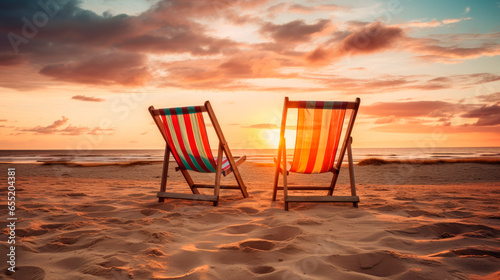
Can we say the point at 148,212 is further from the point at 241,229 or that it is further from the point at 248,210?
the point at 241,229

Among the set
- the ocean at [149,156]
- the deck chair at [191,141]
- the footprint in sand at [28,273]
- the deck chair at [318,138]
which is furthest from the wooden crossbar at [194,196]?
the ocean at [149,156]

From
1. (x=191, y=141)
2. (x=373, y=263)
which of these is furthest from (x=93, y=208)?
(x=373, y=263)

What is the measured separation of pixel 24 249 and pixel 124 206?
62.0 inches

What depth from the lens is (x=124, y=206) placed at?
3.65 metres

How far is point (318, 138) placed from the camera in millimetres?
3691

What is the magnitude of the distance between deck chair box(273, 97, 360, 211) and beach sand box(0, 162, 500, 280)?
34cm

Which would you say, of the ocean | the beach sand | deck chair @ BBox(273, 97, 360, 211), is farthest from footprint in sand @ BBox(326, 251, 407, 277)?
the ocean

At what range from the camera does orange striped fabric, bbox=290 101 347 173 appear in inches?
140

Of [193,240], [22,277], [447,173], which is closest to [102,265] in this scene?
[22,277]

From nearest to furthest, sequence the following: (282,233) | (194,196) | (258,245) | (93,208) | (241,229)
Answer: (258,245)
(282,233)
(241,229)
(93,208)
(194,196)

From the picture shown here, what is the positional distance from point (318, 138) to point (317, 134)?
53 millimetres

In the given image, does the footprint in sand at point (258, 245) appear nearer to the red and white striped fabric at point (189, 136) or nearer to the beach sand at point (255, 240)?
the beach sand at point (255, 240)

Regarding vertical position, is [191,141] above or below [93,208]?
above

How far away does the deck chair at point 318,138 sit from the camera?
11.6ft
